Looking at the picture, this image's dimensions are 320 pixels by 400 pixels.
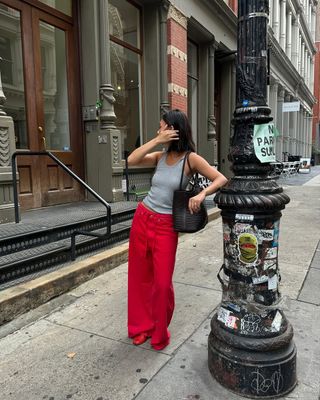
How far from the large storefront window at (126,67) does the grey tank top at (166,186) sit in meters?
5.72

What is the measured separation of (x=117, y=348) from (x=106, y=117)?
478 centimetres

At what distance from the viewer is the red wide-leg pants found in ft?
8.66

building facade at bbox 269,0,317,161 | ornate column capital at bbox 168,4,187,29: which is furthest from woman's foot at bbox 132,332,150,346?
building facade at bbox 269,0,317,161

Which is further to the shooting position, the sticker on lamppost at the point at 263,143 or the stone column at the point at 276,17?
the stone column at the point at 276,17

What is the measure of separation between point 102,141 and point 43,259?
3.29 meters

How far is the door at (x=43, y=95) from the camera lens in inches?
229

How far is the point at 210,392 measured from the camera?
7.54 feet

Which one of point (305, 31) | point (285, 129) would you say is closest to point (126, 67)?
point (285, 129)

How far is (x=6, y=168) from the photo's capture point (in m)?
4.83

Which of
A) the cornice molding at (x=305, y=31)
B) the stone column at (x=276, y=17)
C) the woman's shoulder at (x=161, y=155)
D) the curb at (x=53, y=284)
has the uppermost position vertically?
the cornice molding at (x=305, y=31)

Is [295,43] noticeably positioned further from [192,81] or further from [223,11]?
[192,81]

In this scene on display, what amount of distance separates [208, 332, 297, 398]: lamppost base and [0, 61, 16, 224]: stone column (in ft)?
11.8

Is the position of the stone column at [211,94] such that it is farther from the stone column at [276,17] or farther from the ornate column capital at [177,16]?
the stone column at [276,17]

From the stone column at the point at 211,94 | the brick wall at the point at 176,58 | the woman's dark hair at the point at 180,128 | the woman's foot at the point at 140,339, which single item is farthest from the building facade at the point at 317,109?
the woman's foot at the point at 140,339
